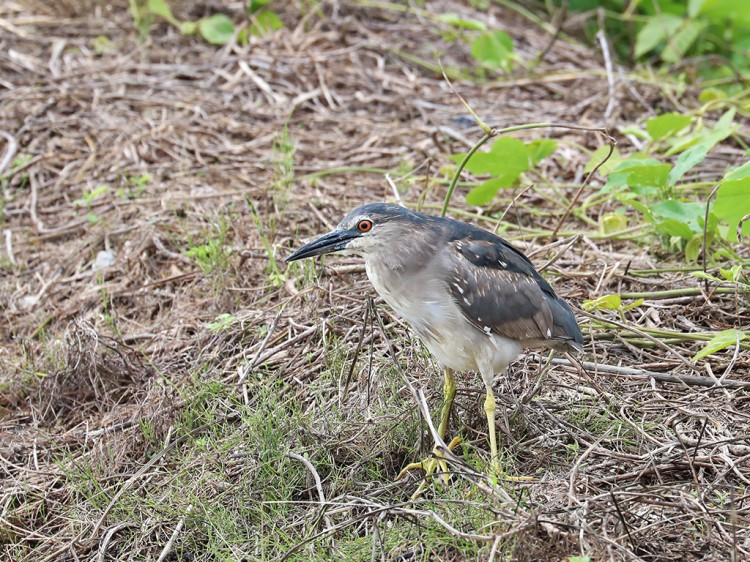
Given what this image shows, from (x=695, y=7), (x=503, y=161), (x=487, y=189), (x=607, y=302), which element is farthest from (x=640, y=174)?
(x=695, y=7)

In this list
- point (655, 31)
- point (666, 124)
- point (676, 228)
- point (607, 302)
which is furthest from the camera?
point (655, 31)

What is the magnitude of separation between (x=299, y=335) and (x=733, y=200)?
2.11 m

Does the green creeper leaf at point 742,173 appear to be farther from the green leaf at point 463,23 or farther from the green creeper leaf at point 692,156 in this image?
the green leaf at point 463,23

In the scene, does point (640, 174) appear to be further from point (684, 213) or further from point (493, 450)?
point (493, 450)

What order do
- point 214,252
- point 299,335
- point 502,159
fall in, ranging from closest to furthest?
point 299,335 < point 214,252 < point 502,159

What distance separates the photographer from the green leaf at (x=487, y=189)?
528 cm

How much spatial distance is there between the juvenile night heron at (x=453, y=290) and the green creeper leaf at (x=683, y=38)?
15.3 ft

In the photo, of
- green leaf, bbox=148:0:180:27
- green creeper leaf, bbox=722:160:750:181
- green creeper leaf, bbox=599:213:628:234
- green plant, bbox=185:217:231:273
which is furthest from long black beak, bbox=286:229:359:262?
green leaf, bbox=148:0:180:27

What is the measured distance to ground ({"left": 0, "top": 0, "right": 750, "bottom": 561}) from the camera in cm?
340

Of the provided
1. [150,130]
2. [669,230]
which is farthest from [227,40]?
[669,230]

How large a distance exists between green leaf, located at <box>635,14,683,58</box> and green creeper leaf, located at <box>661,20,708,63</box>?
2.3 inches

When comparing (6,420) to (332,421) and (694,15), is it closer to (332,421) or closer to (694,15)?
(332,421)

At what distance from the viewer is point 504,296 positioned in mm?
3750

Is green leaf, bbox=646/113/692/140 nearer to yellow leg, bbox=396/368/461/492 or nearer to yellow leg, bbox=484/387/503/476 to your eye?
yellow leg, bbox=396/368/461/492
